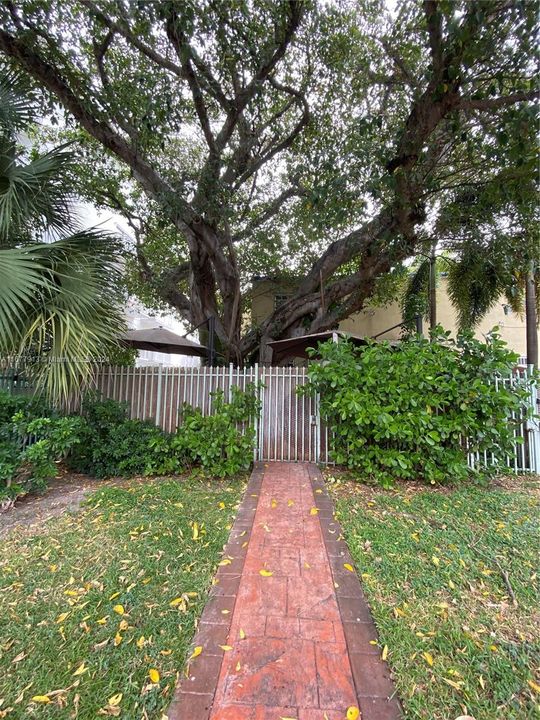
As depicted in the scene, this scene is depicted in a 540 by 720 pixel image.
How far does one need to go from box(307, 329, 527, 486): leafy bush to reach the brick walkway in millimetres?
1713

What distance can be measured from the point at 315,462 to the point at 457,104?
17.8ft

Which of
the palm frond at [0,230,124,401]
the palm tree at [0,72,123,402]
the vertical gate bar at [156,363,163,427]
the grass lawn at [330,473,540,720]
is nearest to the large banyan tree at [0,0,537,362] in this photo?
the palm tree at [0,72,123,402]

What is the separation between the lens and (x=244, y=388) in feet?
19.0

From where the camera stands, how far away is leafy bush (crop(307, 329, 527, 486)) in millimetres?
4473

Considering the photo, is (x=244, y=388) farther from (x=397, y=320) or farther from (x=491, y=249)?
(x=397, y=320)

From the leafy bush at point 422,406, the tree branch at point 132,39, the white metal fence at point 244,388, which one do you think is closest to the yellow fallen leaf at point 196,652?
the leafy bush at point 422,406

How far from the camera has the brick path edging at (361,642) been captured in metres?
1.57

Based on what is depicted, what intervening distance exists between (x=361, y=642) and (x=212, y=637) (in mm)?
879

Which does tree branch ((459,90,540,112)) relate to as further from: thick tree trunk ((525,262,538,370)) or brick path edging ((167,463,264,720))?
thick tree trunk ((525,262,538,370))

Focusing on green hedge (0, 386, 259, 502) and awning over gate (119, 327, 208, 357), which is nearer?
green hedge (0, 386, 259, 502)

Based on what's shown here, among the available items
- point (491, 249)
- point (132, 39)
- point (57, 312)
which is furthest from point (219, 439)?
point (491, 249)

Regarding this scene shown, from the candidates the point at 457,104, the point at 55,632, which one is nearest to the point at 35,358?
the point at 55,632

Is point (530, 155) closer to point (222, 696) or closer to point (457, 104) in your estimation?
point (457, 104)

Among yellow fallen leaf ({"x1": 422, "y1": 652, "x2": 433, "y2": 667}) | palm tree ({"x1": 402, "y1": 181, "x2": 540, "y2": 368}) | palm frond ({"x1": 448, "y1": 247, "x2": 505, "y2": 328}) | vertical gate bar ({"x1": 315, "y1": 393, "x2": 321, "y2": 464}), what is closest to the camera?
yellow fallen leaf ({"x1": 422, "y1": 652, "x2": 433, "y2": 667})
